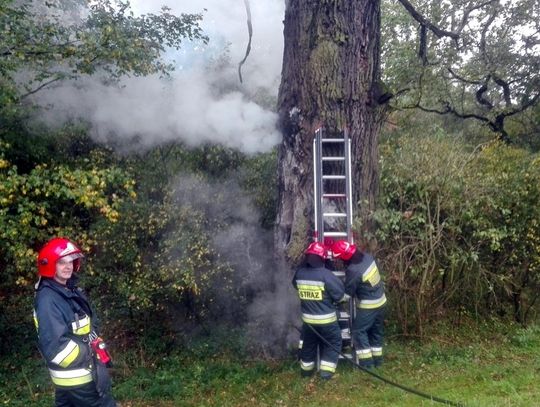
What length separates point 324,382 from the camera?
610 cm

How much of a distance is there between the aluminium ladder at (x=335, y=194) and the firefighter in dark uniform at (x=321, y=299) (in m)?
0.33

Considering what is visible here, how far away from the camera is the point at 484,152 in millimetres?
8586

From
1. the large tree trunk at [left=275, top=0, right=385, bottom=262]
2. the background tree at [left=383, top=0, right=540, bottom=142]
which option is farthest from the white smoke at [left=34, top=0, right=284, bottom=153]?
the background tree at [left=383, top=0, right=540, bottom=142]

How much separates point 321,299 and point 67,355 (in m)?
2.72

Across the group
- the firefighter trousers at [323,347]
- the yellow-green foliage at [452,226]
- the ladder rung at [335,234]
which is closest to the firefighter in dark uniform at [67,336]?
the firefighter trousers at [323,347]

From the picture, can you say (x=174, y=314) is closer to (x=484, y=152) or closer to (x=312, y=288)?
(x=312, y=288)

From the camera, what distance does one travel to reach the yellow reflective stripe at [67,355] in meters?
4.17

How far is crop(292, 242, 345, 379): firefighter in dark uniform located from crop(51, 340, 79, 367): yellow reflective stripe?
257 cm

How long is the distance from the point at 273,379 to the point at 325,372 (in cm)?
62

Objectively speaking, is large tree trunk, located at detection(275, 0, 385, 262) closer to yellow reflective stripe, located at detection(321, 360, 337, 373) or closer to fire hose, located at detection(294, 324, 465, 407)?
fire hose, located at detection(294, 324, 465, 407)

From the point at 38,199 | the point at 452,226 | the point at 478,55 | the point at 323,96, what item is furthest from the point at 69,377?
the point at 478,55

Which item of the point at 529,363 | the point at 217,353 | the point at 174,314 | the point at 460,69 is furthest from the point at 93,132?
the point at 460,69

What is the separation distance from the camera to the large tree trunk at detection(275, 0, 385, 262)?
660 cm

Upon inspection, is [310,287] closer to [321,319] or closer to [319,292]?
[319,292]
